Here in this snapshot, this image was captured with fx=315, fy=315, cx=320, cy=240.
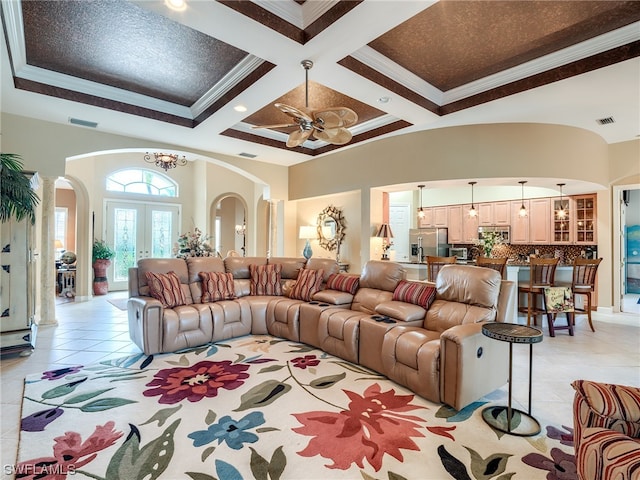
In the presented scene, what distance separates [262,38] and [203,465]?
331 centimetres

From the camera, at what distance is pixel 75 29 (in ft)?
10.0

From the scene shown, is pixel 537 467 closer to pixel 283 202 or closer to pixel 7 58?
pixel 7 58

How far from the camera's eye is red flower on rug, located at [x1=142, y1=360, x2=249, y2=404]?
275 cm

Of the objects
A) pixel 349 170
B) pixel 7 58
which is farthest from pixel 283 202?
pixel 7 58

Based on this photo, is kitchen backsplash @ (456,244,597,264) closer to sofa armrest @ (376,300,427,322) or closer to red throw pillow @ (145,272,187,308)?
sofa armrest @ (376,300,427,322)

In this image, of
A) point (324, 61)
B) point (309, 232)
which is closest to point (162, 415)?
point (324, 61)

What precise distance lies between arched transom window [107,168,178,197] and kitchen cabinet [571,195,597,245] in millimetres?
10392

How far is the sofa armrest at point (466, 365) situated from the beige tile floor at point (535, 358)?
1.08ft

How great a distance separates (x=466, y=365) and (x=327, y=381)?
127 cm

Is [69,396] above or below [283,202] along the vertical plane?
below

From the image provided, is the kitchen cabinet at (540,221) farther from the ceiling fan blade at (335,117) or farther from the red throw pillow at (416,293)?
the ceiling fan blade at (335,117)

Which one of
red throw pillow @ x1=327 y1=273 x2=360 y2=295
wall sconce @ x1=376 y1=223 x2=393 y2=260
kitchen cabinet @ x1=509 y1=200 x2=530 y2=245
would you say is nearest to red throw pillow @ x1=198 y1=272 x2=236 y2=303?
red throw pillow @ x1=327 y1=273 x2=360 y2=295

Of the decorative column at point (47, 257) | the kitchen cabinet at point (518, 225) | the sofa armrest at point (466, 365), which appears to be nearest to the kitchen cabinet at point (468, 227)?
the kitchen cabinet at point (518, 225)

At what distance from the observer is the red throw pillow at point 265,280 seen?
4.95m
